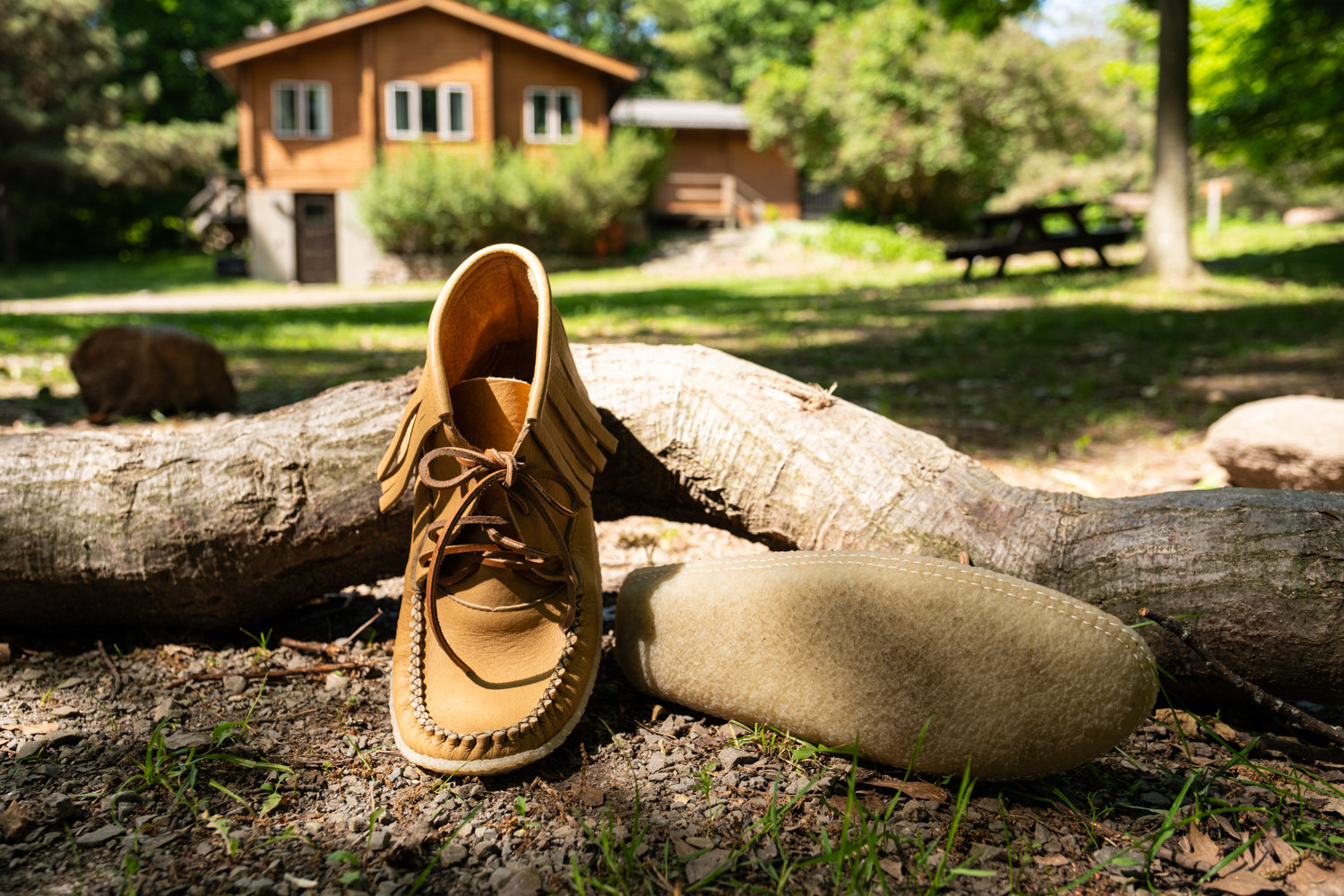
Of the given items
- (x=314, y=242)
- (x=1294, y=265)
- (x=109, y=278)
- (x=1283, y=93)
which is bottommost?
(x=1294, y=265)

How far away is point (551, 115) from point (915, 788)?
23.0m

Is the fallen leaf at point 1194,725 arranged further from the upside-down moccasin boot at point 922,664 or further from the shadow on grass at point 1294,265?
the shadow on grass at point 1294,265

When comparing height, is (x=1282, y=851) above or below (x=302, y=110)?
below

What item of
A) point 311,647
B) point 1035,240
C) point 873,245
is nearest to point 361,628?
point 311,647

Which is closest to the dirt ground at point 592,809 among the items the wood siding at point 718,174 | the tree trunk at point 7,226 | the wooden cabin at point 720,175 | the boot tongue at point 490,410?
the boot tongue at point 490,410

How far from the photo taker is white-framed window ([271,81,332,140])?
21.2 meters

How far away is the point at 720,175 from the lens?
29969 mm

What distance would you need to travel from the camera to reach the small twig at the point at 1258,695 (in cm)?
163

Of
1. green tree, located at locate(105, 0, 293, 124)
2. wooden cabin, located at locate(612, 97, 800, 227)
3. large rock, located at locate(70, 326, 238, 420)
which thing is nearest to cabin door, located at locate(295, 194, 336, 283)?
wooden cabin, located at locate(612, 97, 800, 227)

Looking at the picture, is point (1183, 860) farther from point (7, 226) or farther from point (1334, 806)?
point (7, 226)

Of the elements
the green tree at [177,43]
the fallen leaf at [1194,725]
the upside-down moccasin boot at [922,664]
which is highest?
the green tree at [177,43]

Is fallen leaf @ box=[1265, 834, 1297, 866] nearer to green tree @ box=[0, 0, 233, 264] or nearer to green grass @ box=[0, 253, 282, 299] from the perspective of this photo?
green grass @ box=[0, 253, 282, 299]

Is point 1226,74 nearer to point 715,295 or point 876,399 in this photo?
point 715,295

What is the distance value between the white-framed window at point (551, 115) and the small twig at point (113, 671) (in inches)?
866
